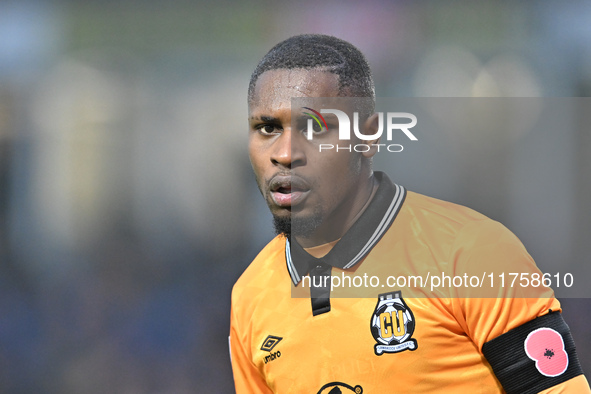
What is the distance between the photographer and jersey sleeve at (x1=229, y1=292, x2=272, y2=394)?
1.74 m

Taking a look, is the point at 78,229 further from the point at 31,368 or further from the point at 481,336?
the point at 481,336

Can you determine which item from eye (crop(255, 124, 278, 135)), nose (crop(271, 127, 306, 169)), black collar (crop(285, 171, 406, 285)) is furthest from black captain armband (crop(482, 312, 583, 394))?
eye (crop(255, 124, 278, 135))

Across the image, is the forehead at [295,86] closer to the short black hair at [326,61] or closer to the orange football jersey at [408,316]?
the short black hair at [326,61]

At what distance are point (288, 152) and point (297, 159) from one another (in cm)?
3

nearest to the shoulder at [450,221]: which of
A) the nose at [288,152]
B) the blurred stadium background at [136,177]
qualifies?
the nose at [288,152]

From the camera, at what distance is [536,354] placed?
1.29 m

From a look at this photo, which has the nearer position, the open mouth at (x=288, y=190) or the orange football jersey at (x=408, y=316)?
the orange football jersey at (x=408, y=316)

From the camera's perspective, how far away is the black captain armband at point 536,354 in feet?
4.24

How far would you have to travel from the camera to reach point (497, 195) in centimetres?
190

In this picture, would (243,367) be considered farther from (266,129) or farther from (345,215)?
(266,129)

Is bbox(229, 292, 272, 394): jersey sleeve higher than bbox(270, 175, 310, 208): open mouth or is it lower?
lower

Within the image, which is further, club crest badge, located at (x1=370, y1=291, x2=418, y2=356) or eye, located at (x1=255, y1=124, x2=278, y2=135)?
eye, located at (x1=255, y1=124, x2=278, y2=135)

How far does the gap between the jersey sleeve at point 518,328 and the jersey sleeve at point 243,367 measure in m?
0.69

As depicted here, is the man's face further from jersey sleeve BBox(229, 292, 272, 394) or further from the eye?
jersey sleeve BBox(229, 292, 272, 394)
